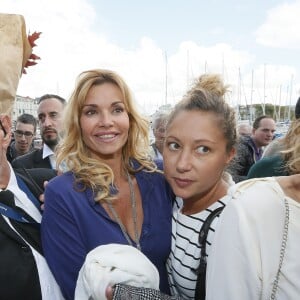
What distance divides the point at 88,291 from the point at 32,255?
0.46 meters

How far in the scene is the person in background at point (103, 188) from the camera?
6.12ft

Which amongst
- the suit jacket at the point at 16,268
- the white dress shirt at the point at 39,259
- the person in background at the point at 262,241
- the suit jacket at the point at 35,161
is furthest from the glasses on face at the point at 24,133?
the person in background at the point at 262,241

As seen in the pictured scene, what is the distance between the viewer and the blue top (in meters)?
1.84

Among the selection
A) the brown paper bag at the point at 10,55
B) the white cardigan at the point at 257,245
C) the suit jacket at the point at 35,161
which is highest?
the brown paper bag at the point at 10,55

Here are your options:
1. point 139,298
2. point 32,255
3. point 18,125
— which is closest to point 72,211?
point 32,255

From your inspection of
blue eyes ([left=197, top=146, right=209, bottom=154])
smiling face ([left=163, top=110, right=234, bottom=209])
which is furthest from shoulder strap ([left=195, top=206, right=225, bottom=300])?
blue eyes ([left=197, top=146, right=209, bottom=154])

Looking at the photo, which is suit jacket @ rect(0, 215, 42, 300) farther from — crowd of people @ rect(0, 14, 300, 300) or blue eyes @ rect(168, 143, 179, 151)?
blue eyes @ rect(168, 143, 179, 151)

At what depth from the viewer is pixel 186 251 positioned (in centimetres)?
179

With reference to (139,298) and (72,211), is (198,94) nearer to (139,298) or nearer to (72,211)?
(72,211)

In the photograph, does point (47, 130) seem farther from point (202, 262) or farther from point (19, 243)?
point (202, 262)

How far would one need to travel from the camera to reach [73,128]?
226 centimetres

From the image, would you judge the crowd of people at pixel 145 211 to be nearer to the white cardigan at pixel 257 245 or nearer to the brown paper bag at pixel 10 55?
the white cardigan at pixel 257 245

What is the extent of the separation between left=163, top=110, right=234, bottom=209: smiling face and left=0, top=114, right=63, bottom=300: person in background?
768 millimetres

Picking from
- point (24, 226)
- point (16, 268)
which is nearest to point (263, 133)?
point (24, 226)
